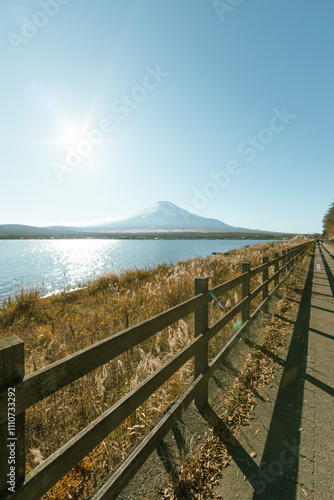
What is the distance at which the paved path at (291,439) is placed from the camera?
2205mm

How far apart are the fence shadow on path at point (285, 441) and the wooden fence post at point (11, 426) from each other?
2.00 m

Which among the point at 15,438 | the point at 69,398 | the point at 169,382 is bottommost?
the point at 69,398

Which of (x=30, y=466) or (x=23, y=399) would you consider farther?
(x=30, y=466)

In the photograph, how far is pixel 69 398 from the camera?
139 inches

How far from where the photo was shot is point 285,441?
2707mm

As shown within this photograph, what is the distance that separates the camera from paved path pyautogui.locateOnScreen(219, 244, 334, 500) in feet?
7.23

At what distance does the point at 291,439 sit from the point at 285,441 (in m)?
0.08

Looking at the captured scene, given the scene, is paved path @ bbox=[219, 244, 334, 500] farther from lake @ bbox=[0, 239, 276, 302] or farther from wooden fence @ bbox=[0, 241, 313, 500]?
lake @ bbox=[0, 239, 276, 302]

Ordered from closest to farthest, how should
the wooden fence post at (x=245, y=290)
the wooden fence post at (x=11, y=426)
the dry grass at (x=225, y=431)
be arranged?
the wooden fence post at (x=11, y=426) < the dry grass at (x=225, y=431) < the wooden fence post at (x=245, y=290)

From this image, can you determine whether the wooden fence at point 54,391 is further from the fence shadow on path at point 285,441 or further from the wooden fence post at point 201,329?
the fence shadow on path at point 285,441

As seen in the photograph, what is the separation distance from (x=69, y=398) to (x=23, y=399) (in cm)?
275

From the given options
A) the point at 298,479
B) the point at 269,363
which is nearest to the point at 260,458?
the point at 298,479

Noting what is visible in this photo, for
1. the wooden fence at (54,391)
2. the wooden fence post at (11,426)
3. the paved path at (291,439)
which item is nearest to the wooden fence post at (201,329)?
the wooden fence at (54,391)

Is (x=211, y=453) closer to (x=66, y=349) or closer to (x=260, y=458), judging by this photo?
(x=260, y=458)
